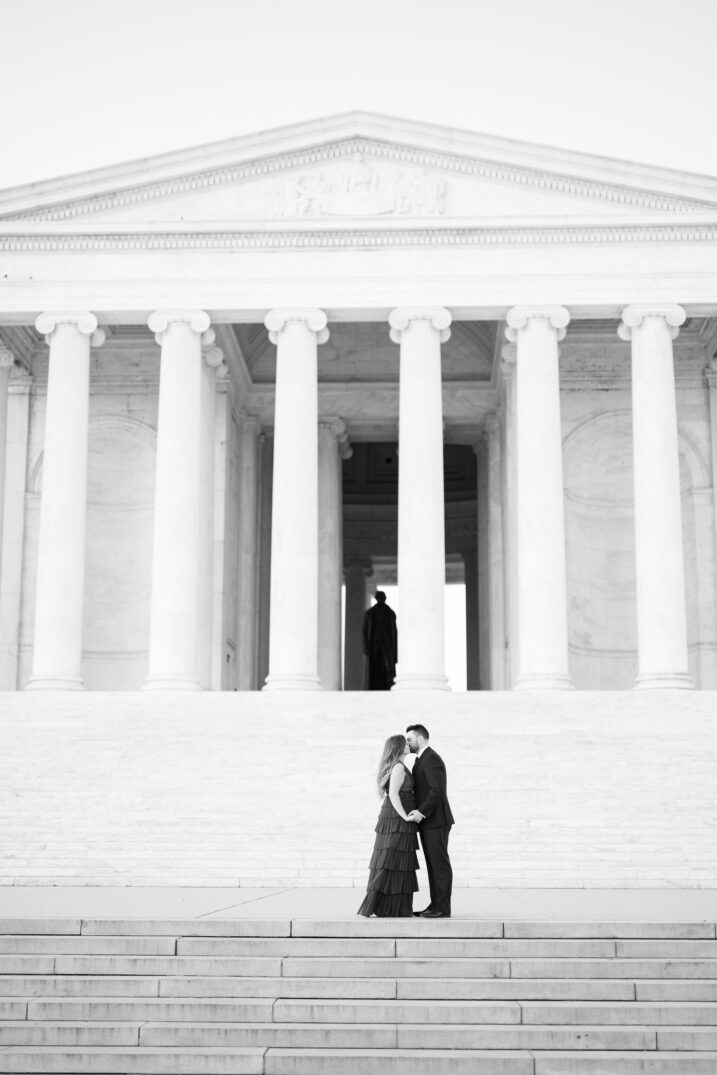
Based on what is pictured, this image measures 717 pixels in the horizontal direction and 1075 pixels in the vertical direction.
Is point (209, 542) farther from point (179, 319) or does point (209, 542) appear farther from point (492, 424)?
point (492, 424)

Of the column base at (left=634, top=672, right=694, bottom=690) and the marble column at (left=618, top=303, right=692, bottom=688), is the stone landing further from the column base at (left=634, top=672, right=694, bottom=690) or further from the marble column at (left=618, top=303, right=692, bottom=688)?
the marble column at (left=618, top=303, right=692, bottom=688)

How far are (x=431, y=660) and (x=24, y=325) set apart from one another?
18.7m

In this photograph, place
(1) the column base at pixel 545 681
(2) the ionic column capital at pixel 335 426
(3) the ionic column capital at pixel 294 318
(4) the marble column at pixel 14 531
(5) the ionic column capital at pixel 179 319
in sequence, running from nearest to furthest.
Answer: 1. (1) the column base at pixel 545 681
2. (3) the ionic column capital at pixel 294 318
3. (5) the ionic column capital at pixel 179 319
4. (4) the marble column at pixel 14 531
5. (2) the ionic column capital at pixel 335 426

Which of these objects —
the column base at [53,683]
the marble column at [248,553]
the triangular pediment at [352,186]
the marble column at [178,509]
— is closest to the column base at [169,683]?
the marble column at [178,509]

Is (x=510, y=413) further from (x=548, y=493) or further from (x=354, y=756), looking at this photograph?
(x=354, y=756)

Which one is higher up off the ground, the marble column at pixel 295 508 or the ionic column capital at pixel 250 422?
the ionic column capital at pixel 250 422

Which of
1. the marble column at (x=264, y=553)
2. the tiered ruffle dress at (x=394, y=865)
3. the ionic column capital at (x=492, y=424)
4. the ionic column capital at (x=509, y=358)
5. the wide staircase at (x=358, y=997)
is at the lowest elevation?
the wide staircase at (x=358, y=997)

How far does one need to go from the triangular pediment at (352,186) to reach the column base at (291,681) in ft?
47.4

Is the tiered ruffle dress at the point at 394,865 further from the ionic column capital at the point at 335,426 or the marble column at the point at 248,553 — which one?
the ionic column capital at the point at 335,426

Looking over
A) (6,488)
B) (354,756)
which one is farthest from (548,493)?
(6,488)

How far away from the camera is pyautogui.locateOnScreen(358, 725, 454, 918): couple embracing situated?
2011 centimetres

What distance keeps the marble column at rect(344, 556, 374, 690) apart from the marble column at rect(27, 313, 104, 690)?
24.3 metres

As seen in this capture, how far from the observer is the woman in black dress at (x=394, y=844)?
66.0 ft

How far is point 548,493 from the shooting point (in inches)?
1682
